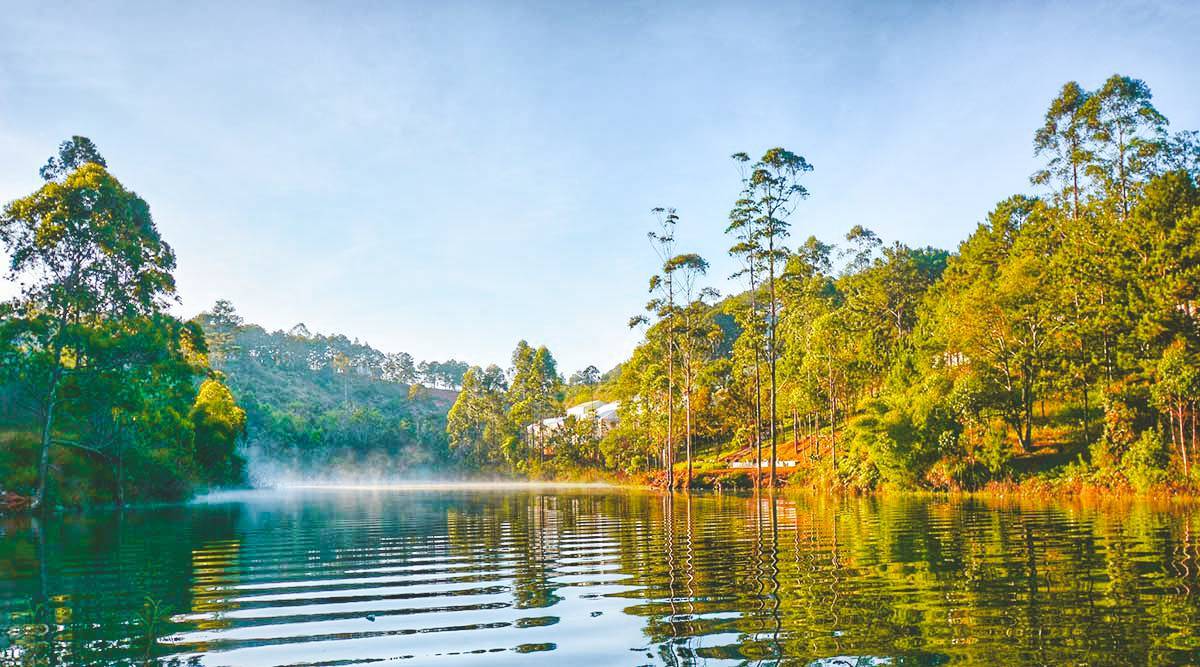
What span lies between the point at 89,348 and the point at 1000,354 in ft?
148

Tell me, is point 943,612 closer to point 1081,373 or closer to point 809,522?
point 809,522

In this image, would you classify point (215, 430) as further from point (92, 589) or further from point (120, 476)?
point (92, 589)

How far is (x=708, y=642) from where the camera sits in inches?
251

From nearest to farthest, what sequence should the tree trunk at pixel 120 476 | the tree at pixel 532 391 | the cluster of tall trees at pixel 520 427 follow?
the tree trunk at pixel 120 476 → the cluster of tall trees at pixel 520 427 → the tree at pixel 532 391

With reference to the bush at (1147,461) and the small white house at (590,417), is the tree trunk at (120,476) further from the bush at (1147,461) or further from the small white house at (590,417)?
the small white house at (590,417)

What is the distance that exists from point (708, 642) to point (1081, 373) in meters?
40.7

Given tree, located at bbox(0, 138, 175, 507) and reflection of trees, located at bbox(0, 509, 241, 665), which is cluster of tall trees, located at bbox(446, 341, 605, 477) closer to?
tree, located at bbox(0, 138, 175, 507)

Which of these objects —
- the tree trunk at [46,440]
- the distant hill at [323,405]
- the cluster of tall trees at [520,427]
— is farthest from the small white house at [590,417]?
the tree trunk at [46,440]

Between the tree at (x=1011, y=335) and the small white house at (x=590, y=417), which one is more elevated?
the tree at (x=1011, y=335)

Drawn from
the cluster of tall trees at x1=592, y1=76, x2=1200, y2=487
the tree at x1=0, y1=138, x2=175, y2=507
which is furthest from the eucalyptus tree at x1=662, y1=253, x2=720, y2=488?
the tree at x1=0, y1=138, x2=175, y2=507

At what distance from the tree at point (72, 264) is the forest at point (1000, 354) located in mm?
31426

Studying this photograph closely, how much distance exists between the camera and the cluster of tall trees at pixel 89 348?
113 ft

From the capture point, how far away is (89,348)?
34.7 meters

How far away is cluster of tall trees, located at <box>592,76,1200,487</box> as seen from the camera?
34.5 meters
